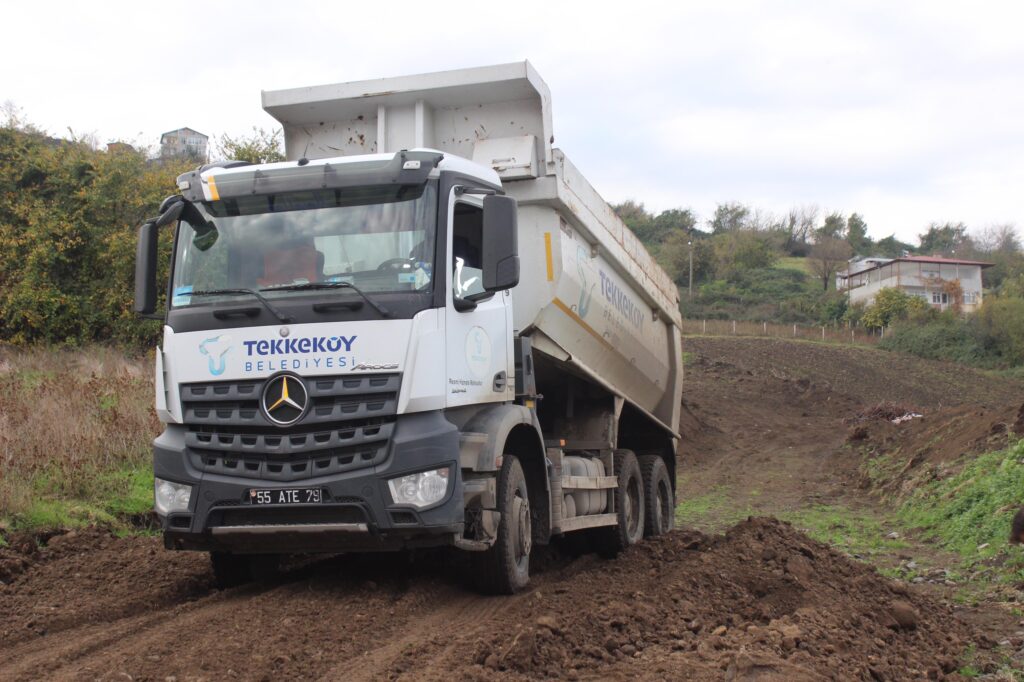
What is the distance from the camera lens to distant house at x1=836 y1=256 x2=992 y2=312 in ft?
228

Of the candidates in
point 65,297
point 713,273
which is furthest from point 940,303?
point 65,297

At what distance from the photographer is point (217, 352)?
21.1 feet

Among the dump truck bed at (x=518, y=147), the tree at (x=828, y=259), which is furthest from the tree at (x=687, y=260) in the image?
the dump truck bed at (x=518, y=147)

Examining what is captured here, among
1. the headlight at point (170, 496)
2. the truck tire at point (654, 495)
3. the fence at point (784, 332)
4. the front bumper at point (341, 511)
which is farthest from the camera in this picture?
the fence at point (784, 332)

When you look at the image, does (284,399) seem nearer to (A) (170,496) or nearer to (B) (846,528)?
(A) (170,496)

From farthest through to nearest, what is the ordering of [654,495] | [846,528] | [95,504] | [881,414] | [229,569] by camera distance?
[881,414] < [846,528] < [654,495] < [95,504] < [229,569]

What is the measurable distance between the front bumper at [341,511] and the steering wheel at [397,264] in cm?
95

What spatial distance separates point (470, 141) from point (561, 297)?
4.79ft

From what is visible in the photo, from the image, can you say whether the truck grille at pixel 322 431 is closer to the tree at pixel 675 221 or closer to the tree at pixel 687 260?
the tree at pixel 687 260

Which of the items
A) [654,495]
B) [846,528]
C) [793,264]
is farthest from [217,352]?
[793,264]

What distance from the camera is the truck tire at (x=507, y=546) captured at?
7051mm

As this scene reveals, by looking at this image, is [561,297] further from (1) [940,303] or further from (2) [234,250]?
(1) [940,303]

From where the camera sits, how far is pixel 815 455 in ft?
78.8

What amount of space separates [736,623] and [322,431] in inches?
112
